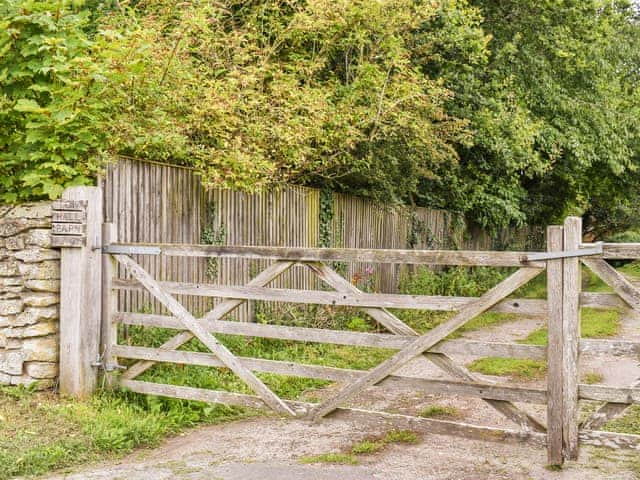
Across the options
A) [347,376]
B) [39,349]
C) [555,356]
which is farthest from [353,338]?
[39,349]

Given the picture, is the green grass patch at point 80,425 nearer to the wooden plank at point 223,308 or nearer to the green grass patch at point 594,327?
the wooden plank at point 223,308

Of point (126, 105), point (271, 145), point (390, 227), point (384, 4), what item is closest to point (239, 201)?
point (271, 145)

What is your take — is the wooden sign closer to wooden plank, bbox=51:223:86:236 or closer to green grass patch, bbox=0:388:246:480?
wooden plank, bbox=51:223:86:236

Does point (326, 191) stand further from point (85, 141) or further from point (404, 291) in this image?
point (85, 141)

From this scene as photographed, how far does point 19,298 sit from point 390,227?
352 inches

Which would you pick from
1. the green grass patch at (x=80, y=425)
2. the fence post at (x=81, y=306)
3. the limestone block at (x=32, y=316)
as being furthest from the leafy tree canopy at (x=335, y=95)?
the green grass patch at (x=80, y=425)

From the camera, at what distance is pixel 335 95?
37.9ft

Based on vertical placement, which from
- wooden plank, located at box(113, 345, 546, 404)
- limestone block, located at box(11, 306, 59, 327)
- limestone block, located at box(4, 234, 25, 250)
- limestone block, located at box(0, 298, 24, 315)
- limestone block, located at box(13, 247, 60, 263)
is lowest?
wooden plank, located at box(113, 345, 546, 404)

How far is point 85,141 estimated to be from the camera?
6723mm

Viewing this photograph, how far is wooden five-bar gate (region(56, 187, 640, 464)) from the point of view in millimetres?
4965

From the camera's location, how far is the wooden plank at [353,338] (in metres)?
5.14

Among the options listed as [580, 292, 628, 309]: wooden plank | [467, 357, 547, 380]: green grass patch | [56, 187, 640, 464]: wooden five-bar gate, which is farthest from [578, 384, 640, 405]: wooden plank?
[467, 357, 547, 380]: green grass patch

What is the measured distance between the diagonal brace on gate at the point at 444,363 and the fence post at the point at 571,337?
228 millimetres

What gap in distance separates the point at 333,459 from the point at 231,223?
4699 mm
